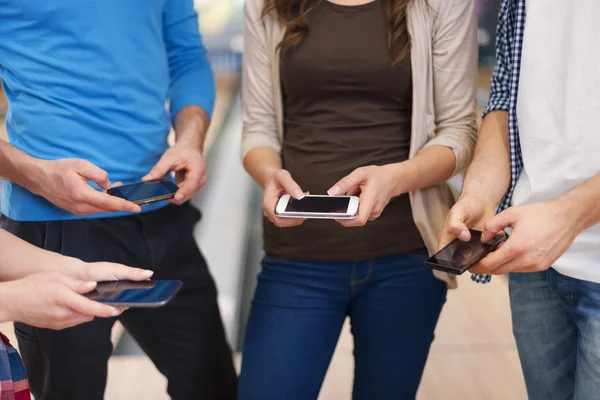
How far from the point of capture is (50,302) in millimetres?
986

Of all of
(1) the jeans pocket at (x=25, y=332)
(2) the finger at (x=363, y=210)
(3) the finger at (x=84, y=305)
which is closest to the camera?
(3) the finger at (x=84, y=305)

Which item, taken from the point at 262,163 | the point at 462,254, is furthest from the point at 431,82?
the point at 462,254

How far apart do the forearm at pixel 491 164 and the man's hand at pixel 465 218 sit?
19 mm

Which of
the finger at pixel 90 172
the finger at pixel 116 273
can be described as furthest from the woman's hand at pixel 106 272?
the finger at pixel 90 172

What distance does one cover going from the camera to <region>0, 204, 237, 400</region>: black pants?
141 centimetres

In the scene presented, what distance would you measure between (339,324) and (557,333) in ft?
1.49

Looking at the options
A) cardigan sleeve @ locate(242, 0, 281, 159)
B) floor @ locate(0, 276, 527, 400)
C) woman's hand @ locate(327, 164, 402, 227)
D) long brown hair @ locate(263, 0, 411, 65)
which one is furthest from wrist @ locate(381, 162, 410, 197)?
floor @ locate(0, 276, 527, 400)

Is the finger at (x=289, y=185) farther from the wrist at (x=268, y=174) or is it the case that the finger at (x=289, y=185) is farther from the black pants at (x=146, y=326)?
the black pants at (x=146, y=326)

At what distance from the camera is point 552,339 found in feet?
4.03

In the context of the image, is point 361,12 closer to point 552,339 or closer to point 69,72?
point 69,72

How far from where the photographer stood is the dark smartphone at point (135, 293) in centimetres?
99

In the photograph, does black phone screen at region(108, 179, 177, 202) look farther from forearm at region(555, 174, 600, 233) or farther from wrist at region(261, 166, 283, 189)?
forearm at region(555, 174, 600, 233)

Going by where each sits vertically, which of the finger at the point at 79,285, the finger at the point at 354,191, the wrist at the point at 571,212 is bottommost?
the finger at the point at 79,285

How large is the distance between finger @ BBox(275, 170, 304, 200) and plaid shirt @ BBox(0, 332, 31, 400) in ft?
1.74
